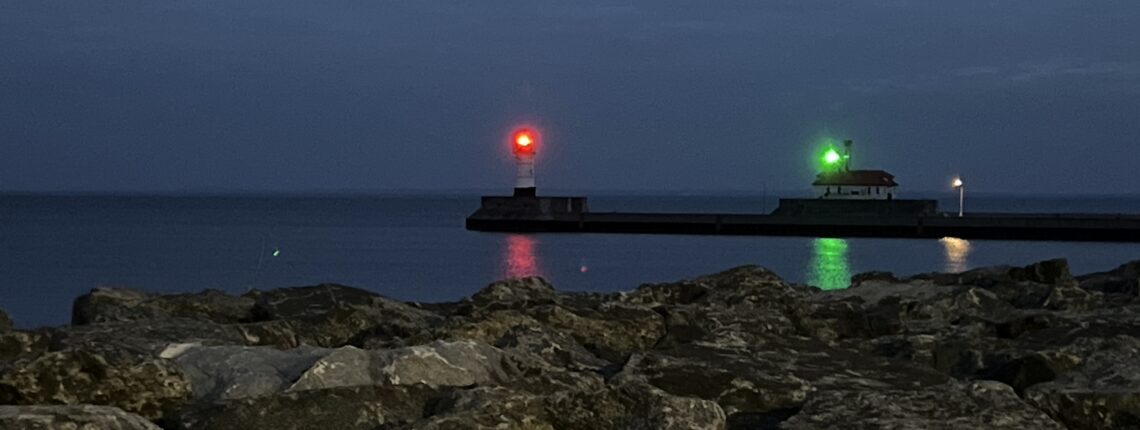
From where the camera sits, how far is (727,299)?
36.7 feet

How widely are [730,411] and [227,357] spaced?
229cm

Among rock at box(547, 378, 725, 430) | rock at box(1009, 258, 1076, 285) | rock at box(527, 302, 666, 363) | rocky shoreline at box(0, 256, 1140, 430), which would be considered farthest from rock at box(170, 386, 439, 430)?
rock at box(1009, 258, 1076, 285)

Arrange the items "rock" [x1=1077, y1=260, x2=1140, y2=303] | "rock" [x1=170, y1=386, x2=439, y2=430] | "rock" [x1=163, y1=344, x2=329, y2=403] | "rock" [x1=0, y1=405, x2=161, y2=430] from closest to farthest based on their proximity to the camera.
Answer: "rock" [x1=0, y1=405, x2=161, y2=430]
"rock" [x1=170, y1=386, x2=439, y2=430]
"rock" [x1=163, y1=344, x2=329, y2=403]
"rock" [x1=1077, y1=260, x2=1140, y2=303]

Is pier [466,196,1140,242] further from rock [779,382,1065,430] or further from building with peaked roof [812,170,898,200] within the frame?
→ rock [779,382,1065,430]

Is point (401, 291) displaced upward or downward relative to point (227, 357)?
downward

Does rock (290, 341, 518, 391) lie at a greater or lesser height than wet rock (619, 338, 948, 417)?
greater

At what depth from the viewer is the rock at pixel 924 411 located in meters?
5.19

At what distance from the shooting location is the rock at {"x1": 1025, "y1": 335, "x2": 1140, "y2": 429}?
19.1 ft

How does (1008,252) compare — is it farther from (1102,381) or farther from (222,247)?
(1102,381)

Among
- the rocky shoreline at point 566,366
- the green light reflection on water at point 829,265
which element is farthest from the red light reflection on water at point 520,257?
the rocky shoreline at point 566,366

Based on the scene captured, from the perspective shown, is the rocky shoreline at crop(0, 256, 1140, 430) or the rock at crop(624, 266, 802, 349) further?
the rock at crop(624, 266, 802, 349)

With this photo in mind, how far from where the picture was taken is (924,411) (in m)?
5.27

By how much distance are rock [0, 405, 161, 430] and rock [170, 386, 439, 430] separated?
1.50 ft

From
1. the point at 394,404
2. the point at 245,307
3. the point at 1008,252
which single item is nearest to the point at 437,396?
the point at 394,404
